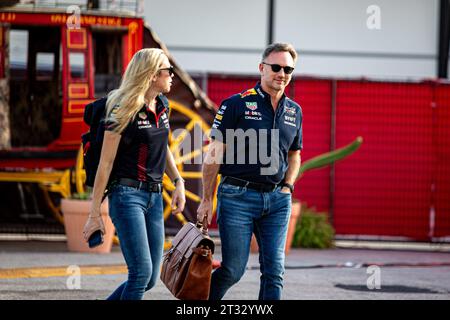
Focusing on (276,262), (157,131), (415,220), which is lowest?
(415,220)

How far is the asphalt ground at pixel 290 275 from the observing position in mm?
10000

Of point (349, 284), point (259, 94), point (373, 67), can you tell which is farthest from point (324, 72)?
point (259, 94)

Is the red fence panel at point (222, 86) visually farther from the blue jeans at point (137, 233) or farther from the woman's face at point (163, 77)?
the blue jeans at point (137, 233)

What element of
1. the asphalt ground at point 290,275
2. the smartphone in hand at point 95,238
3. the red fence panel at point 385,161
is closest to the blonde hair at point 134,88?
the smartphone in hand at point 95,238

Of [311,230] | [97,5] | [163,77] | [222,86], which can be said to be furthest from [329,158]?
[163,77]

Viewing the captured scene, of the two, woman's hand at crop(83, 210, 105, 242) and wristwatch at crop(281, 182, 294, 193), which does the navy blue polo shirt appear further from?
woman's hand at crop(83, 210, 105, 242)

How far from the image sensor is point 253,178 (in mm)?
7039

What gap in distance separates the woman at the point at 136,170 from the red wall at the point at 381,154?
9.61 meters

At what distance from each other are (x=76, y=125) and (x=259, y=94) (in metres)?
7.35

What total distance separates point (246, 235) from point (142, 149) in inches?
35.7

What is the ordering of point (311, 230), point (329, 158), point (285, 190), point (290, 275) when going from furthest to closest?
point (311, 230) → point (329, 158) → point (290, 275) → point (285, 190)

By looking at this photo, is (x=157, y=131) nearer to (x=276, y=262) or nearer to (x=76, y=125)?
(x=276, y=262)

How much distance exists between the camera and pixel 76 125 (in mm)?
14164

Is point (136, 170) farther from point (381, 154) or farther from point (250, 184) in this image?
point (381, 154)
